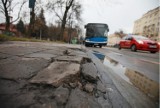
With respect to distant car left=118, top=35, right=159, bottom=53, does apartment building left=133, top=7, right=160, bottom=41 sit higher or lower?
higher

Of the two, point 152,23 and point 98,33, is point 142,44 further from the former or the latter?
point 152,23

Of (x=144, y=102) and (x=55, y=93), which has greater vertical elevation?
(x=55, y=93)

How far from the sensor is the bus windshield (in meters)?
17.5

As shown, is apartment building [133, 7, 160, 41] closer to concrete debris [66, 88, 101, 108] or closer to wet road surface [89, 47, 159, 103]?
wet road surface [89, 47, 159, 103]

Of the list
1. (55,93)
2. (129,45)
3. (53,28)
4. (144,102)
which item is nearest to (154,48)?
(129,45)

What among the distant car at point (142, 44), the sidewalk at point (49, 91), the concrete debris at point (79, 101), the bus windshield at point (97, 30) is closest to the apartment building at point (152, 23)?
the bus windshield at point (97, 30)

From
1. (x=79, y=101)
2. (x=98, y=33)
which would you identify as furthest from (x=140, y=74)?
(x=98, y=33)

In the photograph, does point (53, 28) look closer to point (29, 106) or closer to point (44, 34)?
point (44, 34)

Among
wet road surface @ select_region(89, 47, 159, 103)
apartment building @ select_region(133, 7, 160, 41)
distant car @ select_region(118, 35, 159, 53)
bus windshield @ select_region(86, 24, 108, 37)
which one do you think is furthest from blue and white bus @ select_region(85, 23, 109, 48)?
apartment building @ select_region(133, 7, 160, 41)

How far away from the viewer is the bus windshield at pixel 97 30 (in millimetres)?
17547

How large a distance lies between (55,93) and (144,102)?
1.04m

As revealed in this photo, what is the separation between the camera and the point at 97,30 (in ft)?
57.8

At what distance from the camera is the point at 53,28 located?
241ft

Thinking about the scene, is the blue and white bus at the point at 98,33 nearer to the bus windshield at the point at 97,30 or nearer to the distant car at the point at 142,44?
the bus windshield at the point at 97,30
